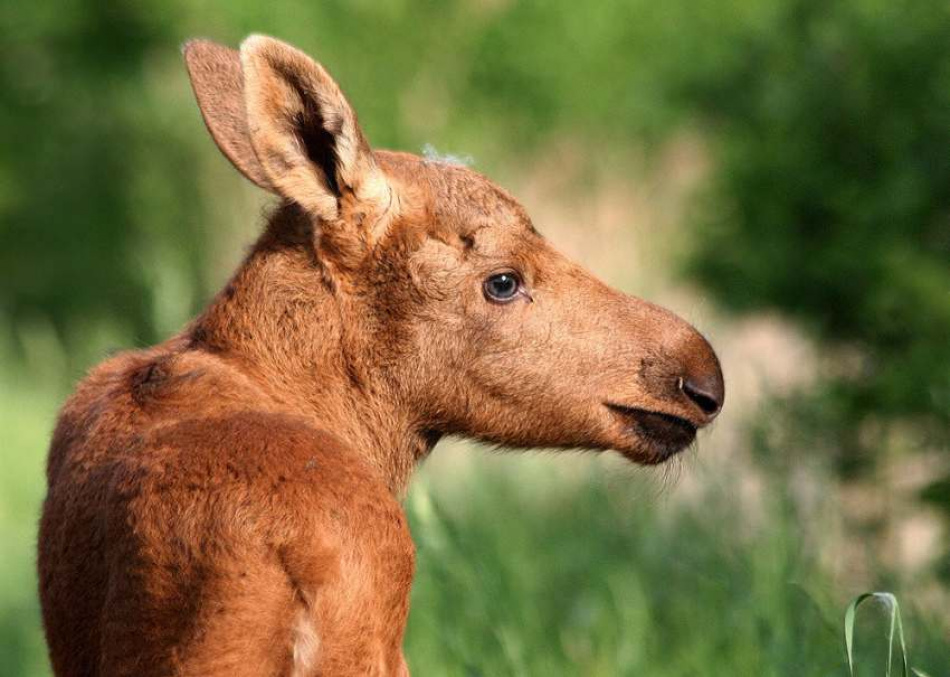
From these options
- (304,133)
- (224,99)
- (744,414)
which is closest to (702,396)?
(304,133)

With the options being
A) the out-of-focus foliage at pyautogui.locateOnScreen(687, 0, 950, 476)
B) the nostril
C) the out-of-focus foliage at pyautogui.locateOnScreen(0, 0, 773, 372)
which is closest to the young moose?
the nostril

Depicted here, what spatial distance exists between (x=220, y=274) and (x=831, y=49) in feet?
32.8

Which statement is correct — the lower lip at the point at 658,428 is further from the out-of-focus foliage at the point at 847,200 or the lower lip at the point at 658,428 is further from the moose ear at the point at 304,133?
the out-of-focus foliage at the point at 847,200

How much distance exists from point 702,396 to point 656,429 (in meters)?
0.15

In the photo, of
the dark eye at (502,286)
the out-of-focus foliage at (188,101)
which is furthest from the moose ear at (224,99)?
the out-of-focus foliage at (188,101)

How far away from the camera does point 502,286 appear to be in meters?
4.12

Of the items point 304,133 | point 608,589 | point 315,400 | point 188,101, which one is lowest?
point 315,400

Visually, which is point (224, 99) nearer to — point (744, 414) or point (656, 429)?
point (656, 429)

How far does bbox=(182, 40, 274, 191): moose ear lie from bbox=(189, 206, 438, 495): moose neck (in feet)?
0.62

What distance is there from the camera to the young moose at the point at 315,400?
309 cm

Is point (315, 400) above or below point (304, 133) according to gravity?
below

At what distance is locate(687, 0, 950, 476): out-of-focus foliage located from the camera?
275 inches

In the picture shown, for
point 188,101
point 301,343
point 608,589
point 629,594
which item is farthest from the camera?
point 188,101

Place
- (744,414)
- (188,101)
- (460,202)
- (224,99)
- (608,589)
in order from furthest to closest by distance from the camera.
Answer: (188,101)
(744,414)
(608,589)
(224,99)
(460,202)
